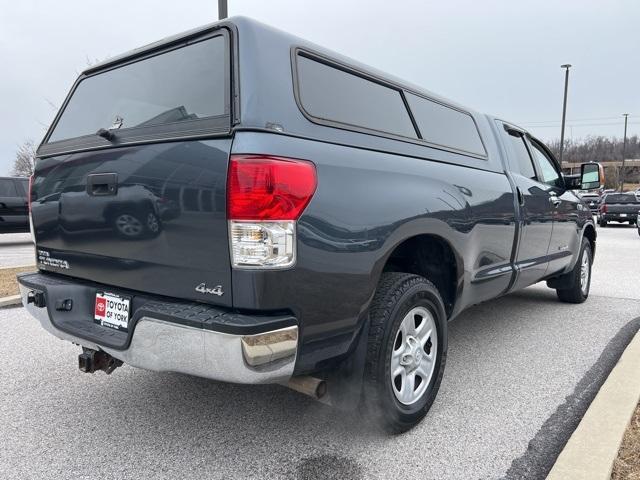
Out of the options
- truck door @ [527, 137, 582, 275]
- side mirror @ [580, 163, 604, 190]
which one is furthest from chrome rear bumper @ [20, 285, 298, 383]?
side mirror @ [580, 163, 604, 190]

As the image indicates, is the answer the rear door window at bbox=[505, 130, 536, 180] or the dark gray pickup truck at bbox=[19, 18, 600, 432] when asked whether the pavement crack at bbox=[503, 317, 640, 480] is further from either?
the rear door window at bbox=[505, 130, 536, 180]

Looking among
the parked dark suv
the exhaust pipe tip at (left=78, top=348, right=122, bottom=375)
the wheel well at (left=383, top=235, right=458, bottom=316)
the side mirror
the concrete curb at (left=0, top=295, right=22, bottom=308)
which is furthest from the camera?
the parked dark suv

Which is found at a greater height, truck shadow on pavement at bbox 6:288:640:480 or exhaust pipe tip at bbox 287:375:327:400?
exhaust pipe tip at bbox 287:375:327:400

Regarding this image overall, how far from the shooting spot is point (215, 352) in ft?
6.14

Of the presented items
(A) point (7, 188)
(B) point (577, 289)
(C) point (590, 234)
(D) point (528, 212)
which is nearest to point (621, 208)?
(C) point (590, 234)

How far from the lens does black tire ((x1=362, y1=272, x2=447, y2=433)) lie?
91.3 inches

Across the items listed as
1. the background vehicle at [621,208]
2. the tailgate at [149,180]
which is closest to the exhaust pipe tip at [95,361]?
the tailgate at [149,180]

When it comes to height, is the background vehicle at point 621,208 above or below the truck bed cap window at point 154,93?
below

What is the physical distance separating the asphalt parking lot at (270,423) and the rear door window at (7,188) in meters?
10.1

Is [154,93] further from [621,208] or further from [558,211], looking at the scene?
[621,208]

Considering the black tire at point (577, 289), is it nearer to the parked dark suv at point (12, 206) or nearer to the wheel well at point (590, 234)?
the wheel well at point (590, 234)

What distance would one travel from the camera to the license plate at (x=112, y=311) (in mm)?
2265

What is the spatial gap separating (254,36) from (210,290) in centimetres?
111

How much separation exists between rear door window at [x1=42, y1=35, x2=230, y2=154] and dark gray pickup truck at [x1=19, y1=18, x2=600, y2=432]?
0.01 metres
